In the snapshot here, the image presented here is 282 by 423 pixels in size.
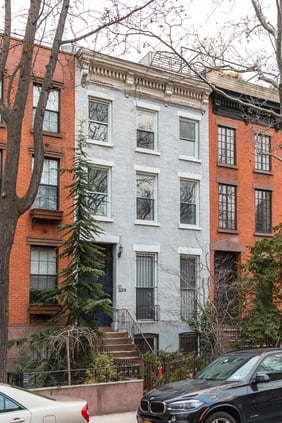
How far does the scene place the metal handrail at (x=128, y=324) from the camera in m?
20.1

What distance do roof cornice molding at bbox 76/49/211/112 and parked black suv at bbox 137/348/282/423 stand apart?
12014 mm

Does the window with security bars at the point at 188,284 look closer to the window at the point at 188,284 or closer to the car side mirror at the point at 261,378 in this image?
the window at the point at 188,284

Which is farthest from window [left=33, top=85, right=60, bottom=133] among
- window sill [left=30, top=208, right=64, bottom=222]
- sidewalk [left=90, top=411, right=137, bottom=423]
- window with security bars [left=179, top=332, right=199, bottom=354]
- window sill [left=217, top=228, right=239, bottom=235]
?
sidewalk [left=90, top=411, right=137, bottom=423]

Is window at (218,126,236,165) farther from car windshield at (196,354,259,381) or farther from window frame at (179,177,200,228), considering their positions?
car windshield at (196,354,259,381)

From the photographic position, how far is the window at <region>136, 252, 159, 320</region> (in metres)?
21.3

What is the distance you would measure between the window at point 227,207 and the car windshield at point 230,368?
1294 centimetres

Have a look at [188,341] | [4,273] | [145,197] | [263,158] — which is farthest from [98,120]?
[4,273]

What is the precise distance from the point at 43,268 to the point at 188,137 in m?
8.17

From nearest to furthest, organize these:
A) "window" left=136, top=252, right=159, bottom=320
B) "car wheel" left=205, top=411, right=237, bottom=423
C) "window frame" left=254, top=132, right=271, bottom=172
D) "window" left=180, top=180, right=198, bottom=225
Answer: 1. "car wheel" left=205, top=411, right=237, bottom=423
2. "window" left=136, top=252, right=159, bottom=320
3. "window" left=180, top=180, right=198, bottom=225
4. "window frame" left=254, top=132, right=271, bottom=172

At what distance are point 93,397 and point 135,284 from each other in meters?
8.12

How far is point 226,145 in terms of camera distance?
24.5m

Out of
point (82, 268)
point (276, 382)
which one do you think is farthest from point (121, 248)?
point (276, 382)

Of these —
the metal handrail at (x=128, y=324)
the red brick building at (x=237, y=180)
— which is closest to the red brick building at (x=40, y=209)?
the metal handrail at (x=128, y=324)

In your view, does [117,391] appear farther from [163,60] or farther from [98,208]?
[163,60]
